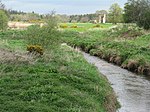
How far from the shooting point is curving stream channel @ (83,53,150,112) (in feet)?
88.2

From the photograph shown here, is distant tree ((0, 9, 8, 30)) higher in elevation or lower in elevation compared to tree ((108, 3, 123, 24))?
higher

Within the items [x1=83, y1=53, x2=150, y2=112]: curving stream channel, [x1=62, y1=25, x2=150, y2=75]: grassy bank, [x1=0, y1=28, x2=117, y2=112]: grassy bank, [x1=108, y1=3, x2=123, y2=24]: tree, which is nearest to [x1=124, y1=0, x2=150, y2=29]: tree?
[x1=62, y1=25, x2=150, y2=75]: grassy bank

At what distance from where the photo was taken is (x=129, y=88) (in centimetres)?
3356

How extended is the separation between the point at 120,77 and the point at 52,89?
17.8 metres

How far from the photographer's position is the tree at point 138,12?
7937 cm

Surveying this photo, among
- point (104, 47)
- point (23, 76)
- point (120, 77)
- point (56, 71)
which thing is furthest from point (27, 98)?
point (104, 47)

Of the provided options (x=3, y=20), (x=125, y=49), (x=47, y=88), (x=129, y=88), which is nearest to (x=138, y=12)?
(x=3, y=20)

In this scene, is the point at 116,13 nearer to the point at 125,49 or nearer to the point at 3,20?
the point at 3,20

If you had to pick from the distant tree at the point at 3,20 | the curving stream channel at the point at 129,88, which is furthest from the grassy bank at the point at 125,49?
the distant tree at the point at 3,20

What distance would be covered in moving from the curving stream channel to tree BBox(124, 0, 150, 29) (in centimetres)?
3415

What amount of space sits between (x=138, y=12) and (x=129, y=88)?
189 ft

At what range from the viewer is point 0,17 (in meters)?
77.1

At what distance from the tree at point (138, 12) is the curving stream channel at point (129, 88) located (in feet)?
112

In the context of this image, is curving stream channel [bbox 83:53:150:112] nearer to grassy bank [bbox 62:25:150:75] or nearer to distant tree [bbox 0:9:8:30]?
grassy bank [bbox 62:25:150:75]
